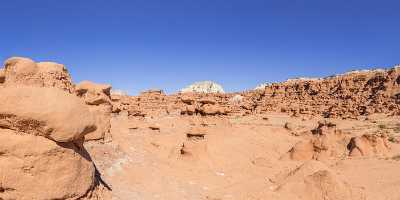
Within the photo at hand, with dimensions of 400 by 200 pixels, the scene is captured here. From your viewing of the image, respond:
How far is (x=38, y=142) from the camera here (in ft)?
21.1

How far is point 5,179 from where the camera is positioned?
6.12 m

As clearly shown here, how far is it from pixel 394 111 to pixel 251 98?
3141cm

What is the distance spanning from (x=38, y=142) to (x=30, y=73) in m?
1.75

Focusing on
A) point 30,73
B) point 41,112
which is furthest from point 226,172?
point 41,112

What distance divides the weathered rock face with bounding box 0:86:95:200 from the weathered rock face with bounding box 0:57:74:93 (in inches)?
37.5

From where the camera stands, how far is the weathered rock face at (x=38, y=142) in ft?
20.4

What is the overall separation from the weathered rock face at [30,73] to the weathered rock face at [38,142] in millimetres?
953

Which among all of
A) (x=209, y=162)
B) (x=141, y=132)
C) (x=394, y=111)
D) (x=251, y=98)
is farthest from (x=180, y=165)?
(x=251, y=98)

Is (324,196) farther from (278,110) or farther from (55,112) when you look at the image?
(278,110)

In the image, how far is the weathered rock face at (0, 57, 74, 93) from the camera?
7.24 metres

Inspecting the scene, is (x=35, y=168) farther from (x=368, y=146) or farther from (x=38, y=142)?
(x=368, y=146)

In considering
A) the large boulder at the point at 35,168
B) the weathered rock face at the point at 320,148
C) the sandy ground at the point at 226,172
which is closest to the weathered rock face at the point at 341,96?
the weathered rock face at the point at 320,148

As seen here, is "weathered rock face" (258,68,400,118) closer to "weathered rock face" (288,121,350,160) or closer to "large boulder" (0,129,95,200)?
"weathered rock face" (288,121,350,160)

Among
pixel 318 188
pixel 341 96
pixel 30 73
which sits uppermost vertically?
pixel 341 96
